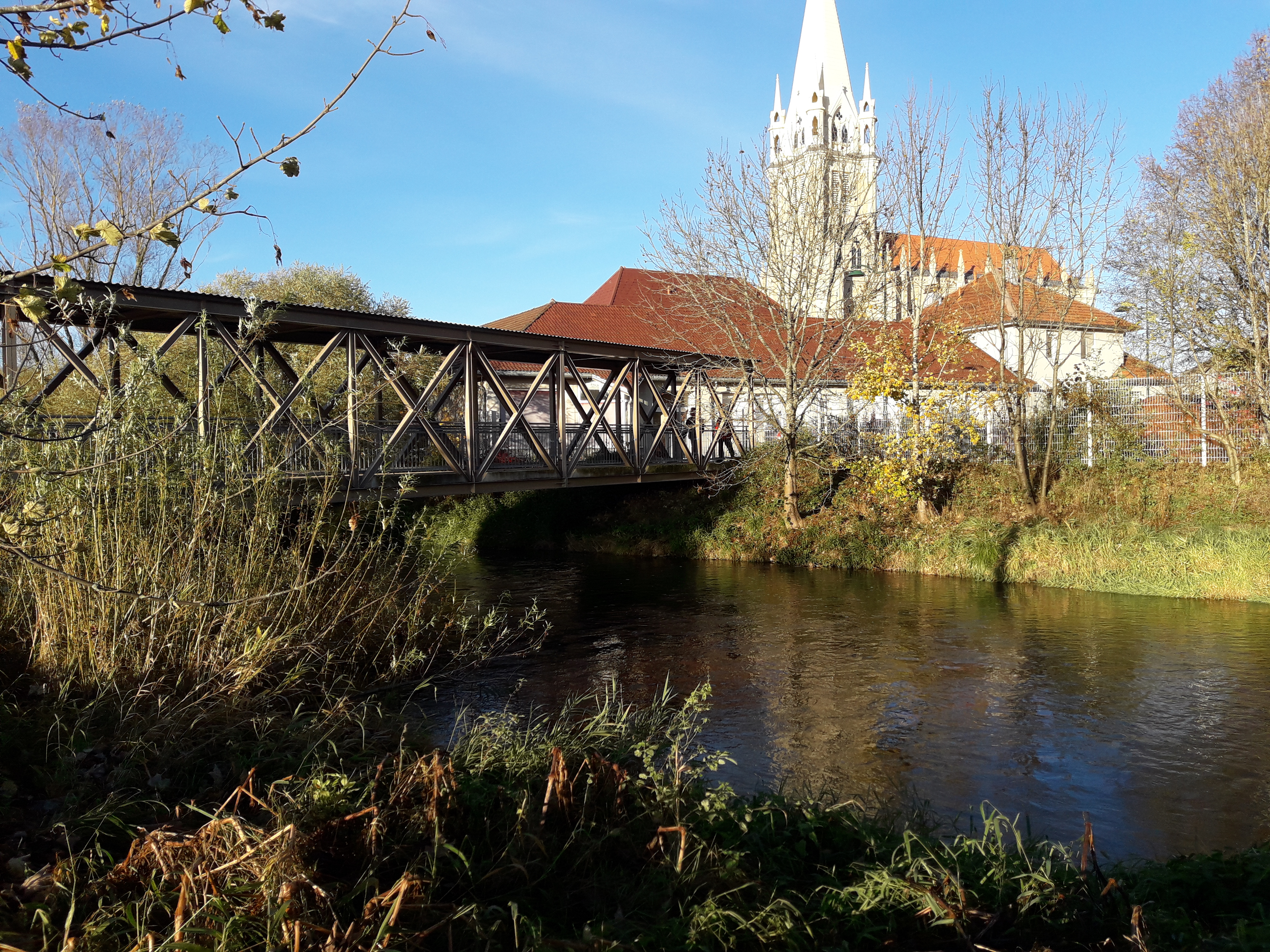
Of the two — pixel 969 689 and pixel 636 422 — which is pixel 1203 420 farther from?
pixel 969 689

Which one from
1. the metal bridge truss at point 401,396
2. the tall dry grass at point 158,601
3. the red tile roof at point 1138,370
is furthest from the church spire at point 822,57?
the tall dry grass at point 158,601

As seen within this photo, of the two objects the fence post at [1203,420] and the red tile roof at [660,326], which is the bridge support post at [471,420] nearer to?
the red tile roof at [660,326]

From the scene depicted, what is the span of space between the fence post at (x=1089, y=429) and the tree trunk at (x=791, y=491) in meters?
6.51

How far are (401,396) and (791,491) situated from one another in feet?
36.6

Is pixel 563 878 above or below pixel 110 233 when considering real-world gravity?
below

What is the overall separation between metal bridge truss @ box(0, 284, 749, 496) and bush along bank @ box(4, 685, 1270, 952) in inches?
80.8

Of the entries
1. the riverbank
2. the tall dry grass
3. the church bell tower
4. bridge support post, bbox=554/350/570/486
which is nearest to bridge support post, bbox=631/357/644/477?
the riverbank

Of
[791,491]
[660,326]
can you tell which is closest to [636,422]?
[791,491]

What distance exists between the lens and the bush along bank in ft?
10.7

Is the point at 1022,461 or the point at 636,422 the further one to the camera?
the point at 636,422

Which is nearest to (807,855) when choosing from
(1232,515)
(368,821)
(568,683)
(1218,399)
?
(368,821)

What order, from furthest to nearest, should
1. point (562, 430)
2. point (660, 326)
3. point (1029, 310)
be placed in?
point (660, 326) → point (1029, 310) → point (562, 430)

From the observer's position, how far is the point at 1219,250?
18.9m

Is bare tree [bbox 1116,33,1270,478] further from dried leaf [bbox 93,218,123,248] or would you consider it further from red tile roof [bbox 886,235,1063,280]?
dried leaf [bbox 93,218,123,248]
